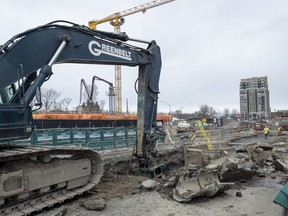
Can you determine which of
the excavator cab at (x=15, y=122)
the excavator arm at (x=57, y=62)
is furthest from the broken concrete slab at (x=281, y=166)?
the excavator cab at (x=15, y=122)

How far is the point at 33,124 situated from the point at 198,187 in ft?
14.4

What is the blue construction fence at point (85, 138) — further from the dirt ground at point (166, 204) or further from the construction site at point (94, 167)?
Result: the dirt ground at point (166, 204)

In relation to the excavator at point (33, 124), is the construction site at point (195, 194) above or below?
below

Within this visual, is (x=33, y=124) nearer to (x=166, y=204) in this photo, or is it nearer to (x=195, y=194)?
(x=166, y=204)

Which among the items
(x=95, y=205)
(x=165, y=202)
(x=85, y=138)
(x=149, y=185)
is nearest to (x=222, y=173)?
(x=149, y=185)

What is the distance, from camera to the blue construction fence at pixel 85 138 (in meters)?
20.2

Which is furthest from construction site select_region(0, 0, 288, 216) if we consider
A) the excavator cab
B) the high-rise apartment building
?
the high-rise apartment building

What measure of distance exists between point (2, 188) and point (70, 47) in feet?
13.0

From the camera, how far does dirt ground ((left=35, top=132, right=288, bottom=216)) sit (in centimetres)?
737

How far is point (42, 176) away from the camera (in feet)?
26.0

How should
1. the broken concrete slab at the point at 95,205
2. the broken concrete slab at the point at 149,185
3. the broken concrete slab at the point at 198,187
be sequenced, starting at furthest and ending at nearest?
the broken concrete slab at the point at 149,185 < the broken concrete slab at the point at 198,187 < the broken concrete slab at the point at 95,205

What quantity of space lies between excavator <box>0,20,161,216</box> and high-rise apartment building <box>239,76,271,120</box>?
90.4 metres

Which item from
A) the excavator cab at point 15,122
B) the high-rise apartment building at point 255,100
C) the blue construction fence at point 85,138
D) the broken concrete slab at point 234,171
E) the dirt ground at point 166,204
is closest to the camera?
the excavator cab at point 15,122

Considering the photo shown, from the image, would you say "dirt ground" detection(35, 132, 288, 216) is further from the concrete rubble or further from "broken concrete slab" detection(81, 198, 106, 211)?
the concrete rubble
